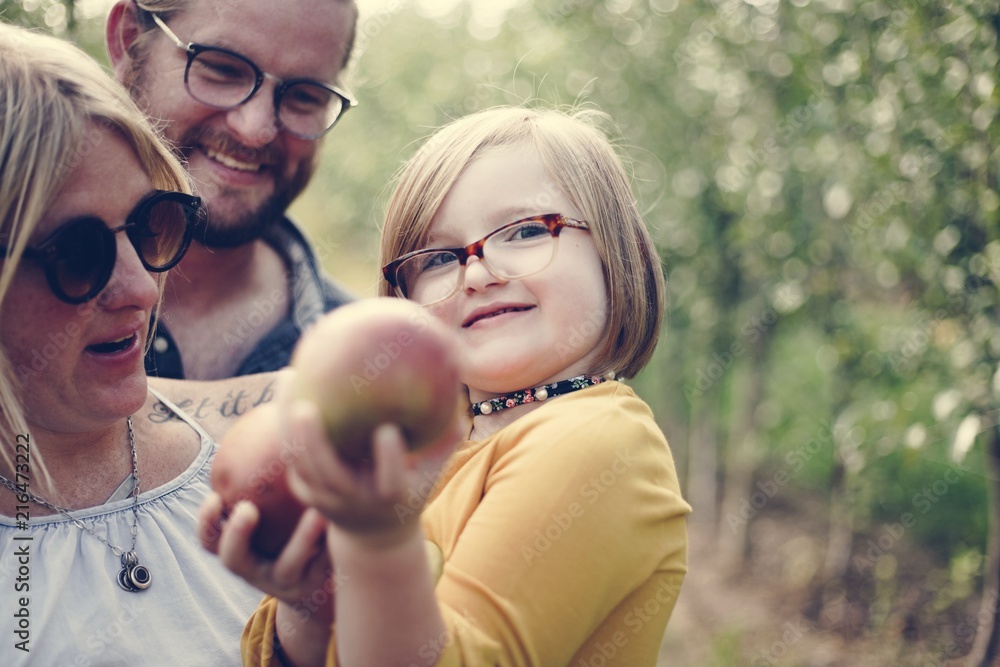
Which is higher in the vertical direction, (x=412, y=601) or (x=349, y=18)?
(x=349, y=18)

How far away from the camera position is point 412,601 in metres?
1.09

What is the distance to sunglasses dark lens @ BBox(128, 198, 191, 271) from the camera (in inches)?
A: 61.7

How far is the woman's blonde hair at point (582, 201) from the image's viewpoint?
173 cm

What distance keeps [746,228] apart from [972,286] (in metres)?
1.66

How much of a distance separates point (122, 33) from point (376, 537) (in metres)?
2.15

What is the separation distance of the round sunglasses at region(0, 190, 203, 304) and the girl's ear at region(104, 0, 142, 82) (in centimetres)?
121

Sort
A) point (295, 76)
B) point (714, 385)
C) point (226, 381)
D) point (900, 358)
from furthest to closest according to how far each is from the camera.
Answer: point (714, 385)
point (900, 358)
point (295, 76)
point (226, 381)

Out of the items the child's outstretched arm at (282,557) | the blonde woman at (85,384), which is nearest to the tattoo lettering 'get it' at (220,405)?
the blonde woman at (85,384)

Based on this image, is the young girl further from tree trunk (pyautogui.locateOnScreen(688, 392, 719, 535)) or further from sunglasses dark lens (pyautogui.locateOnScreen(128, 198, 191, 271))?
tree trunk (pyautogui.locateOnScreen(688, 392, 719, 535))

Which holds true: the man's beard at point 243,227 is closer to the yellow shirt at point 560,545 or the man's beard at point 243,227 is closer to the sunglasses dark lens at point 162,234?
the sunglasses dark lens at point 162,234

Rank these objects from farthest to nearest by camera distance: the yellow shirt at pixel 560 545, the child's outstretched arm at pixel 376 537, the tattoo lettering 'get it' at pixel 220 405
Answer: the tattoo lettering 'get it' at pixel 220 405, the yellow shirt at pixel 560 545, the child's outstretched arm at pixel 376 537

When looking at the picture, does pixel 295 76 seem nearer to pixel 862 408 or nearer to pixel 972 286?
pixel 972 286

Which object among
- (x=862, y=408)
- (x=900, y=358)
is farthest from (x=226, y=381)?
(x=862, y=408)

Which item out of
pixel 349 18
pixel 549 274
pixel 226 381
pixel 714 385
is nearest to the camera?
pixel 549 274
